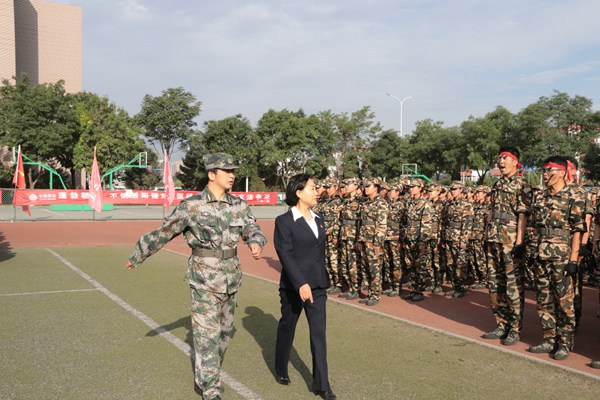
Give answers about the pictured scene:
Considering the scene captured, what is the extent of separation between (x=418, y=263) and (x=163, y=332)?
15.6 ft

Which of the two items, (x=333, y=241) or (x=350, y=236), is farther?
(x=333, y=241)

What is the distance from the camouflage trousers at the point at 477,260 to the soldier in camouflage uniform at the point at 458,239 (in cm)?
40

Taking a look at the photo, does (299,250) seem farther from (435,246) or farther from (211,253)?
(435,246)

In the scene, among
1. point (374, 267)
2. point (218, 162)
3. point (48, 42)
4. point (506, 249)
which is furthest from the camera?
point (48, 42)

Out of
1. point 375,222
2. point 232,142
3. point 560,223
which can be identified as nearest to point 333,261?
point 375,222

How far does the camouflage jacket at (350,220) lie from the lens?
28.8 ft

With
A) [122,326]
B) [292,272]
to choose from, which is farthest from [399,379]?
[122,326]

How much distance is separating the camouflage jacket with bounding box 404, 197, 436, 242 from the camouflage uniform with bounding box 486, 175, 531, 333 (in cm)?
264

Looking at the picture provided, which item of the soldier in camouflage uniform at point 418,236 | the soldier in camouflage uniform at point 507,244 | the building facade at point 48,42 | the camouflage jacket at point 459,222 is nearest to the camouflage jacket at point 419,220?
the soldier in camouflage uniform at point 418,236

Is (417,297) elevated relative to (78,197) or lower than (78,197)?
lower

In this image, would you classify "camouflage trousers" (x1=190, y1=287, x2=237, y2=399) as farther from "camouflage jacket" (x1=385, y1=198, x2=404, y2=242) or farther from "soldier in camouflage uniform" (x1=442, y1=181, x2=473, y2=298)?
"soldier in camouflage uniform" (x1=442, y1=181, x2=473, y2=298)

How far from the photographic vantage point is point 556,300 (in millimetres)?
5480

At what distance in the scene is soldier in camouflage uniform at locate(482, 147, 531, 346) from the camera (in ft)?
19.6

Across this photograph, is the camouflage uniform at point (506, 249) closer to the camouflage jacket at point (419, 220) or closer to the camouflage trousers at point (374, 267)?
the camouflage trousers at point (374, 267)
